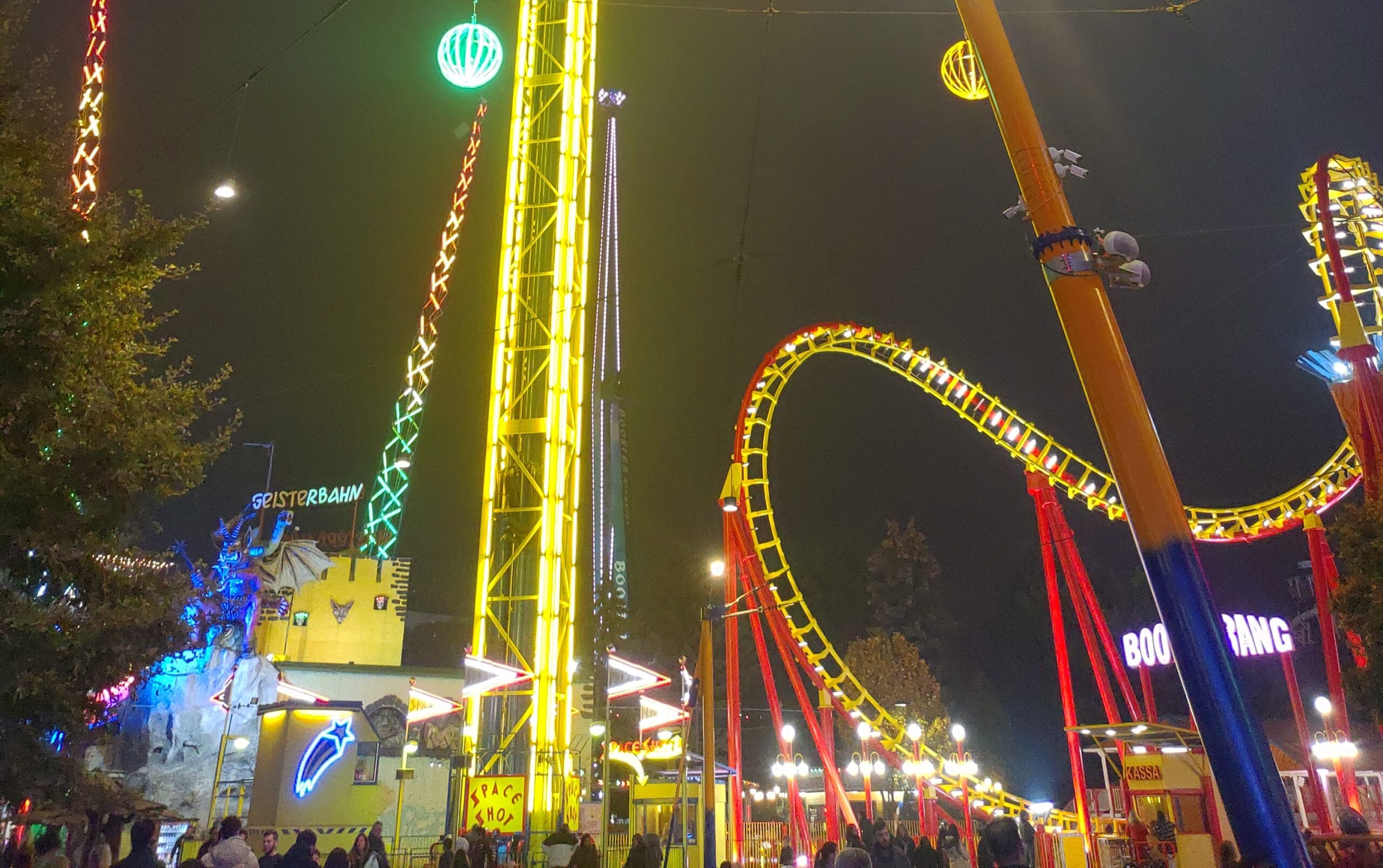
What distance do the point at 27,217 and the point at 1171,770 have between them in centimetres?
1802

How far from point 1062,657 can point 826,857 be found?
57.5 ft

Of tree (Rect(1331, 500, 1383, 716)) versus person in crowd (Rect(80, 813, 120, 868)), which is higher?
tree (Rect(1331, 500, 1383, 716))

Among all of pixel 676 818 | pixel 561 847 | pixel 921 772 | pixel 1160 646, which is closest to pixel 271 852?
pixel 561 847

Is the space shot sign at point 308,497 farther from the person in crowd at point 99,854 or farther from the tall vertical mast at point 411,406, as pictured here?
the person in crowd at point 99,854

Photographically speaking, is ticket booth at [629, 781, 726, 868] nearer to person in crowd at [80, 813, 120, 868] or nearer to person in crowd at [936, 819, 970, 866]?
person in crowd at [936, 819, 970, 866]

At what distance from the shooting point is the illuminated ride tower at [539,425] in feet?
45.1

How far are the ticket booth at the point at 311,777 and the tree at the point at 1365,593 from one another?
15794 millimetres

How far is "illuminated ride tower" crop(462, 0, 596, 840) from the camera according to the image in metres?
13.7

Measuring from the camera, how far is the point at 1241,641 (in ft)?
100

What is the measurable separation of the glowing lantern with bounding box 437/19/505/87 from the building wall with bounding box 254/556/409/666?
22.1 meters

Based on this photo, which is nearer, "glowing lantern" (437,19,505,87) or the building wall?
"glowing lantern" (437,19,505,87)

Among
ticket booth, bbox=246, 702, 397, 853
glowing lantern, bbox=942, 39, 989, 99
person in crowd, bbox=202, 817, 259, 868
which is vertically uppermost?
glowing lantern, bbox=942, 39, 989, 99

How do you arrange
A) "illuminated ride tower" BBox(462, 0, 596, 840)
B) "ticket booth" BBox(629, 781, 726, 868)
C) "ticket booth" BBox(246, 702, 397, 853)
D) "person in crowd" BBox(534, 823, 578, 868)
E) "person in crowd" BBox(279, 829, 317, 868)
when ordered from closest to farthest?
"person in crowd" BBox(279, 829, 317, 868) < "person in crowd" BBox(534, 823, 578, 868) < "ticket booth" BBox(246, 702, 397, 853) < "illuminated ride tower" BBox(462, 0, 596, 840) < "ticket booth" BBox(629, 781, 726, 868)

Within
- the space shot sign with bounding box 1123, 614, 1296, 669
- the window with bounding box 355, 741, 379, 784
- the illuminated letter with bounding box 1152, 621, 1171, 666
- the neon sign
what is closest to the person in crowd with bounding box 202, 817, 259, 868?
the neon sign
